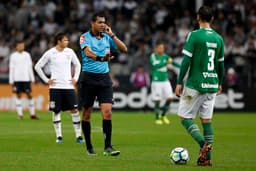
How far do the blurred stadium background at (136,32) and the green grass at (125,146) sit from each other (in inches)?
251

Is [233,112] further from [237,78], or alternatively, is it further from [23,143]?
[23,143]

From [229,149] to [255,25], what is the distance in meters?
19.3

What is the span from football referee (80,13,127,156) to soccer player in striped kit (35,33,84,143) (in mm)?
3685

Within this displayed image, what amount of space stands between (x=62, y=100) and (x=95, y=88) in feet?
14.1

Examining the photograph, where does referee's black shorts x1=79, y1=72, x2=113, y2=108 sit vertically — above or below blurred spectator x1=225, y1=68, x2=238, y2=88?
above

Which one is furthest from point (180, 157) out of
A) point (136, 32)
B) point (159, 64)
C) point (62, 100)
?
point (136, 32)

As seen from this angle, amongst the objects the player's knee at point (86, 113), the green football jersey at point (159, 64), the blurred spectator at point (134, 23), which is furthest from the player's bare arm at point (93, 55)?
the blurred spectator at point (134, 23)

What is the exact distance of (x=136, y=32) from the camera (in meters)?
36.2

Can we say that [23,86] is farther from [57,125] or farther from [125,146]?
[125,146]

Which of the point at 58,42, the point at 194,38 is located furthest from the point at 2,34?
the point at 194,38

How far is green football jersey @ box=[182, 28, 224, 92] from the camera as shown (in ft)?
42.4

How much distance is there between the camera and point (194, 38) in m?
12.9

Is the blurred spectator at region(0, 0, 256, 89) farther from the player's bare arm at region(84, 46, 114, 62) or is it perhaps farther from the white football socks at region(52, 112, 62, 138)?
the player's bare arm at region(84, 46, 114, 62)

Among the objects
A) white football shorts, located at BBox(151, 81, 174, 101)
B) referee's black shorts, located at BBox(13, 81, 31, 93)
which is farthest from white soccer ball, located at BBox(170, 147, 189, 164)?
referee's black shorts, located at BBox(13, 81, 31, 93)
